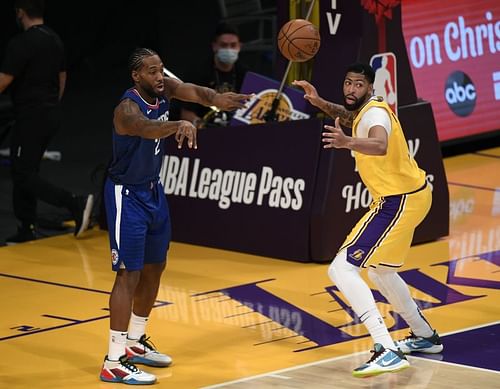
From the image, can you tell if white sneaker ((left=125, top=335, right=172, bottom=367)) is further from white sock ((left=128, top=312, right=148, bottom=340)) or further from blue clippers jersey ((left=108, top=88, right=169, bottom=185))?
blue clippers jersey ((left=108, top=88, right=169, bottom=185))

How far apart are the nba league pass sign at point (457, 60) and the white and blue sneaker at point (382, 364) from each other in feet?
21.3

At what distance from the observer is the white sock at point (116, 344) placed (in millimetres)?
7750

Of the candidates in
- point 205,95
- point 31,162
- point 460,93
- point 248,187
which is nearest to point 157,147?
point 205,95

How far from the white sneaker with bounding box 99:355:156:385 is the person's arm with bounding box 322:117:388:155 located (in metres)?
1.76

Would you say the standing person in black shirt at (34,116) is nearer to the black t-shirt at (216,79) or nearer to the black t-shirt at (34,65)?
the black t-shirt at (34,65)

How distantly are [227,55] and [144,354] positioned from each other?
455 centimetres

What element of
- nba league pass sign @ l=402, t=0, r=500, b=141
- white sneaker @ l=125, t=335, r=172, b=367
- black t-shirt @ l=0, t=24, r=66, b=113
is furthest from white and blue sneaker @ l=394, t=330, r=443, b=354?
nba league pass sign @ l=402, t=0, r=500, b=141

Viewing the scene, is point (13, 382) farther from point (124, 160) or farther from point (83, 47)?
point (83, 47)

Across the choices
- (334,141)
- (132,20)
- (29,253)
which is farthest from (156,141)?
(132,20)

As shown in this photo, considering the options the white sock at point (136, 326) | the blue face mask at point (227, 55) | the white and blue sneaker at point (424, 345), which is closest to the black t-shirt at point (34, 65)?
the blue face mask at point (227, 55)

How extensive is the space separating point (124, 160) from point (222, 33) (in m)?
4.43

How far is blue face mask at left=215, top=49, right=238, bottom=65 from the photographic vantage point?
474 inches

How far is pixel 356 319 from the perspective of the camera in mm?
9047

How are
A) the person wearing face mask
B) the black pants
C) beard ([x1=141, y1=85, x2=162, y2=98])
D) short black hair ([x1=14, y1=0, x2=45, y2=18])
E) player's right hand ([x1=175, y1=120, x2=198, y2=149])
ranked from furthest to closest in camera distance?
the person wearing face mask → the black pants → short black hair ([x1=14, y1=0, x2=45, y2=18]) → beard ([x1=141, y1=85, x2=162, y2=98]) → player's right hand ([x1=175, y1=120, x2=198, y2=149])
